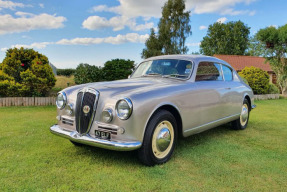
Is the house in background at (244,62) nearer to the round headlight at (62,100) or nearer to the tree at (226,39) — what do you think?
the tree at (226,39)

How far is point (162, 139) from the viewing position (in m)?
3.19

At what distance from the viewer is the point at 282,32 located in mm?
13625

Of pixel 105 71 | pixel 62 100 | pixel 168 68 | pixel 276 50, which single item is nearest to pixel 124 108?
pixel 62 100

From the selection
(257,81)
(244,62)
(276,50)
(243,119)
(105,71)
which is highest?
(244,62)

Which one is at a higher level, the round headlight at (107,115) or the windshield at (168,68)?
the windshield at (168,68)

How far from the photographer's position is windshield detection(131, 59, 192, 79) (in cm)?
407

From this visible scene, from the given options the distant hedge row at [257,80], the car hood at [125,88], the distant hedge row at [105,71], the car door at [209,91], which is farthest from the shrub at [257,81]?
the car hood at [125,88]

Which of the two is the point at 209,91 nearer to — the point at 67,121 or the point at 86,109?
the point at 86,109

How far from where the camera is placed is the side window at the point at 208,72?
4.17 metres

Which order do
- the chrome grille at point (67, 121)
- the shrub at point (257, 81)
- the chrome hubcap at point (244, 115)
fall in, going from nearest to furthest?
the chrome grille at point (67, 121) < the chrome hubcap at point (244, 115) < the shrub at point (257, 81)

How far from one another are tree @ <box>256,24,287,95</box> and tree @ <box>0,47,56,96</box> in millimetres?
12861

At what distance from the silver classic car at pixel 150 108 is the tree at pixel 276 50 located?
12008 millimetres

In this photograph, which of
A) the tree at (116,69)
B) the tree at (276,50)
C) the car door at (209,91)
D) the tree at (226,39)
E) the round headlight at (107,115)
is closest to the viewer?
the round headlight at (107,115)

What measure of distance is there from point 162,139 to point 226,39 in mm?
41396
